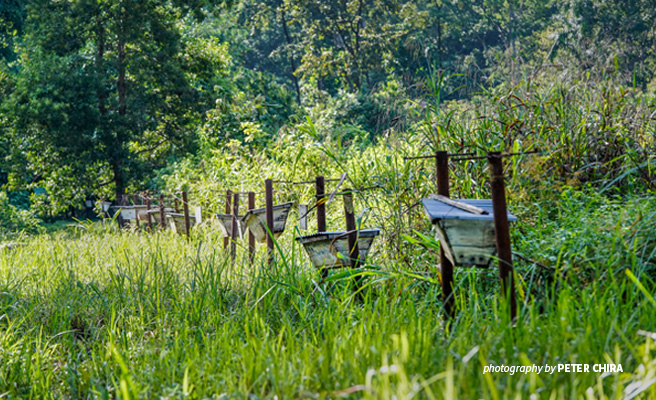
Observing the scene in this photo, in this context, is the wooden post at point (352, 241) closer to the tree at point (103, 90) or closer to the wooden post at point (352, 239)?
the wooden post at point (352, 239)

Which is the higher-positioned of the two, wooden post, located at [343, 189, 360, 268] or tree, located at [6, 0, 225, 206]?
tree, located at [6, 0, 225, 206]

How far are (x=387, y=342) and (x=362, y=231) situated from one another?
1039mm

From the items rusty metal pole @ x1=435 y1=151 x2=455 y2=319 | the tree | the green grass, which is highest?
the tree

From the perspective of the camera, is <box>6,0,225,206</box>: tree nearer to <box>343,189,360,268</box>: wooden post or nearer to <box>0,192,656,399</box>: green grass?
<box>0,192,656,399</box>: green grass

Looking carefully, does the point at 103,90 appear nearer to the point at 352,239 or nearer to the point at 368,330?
the point at 352,239

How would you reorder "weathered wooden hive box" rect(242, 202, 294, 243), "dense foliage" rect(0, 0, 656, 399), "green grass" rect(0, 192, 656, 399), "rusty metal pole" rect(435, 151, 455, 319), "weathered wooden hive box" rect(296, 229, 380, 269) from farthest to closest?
"weathered wooden hive box" rect(242, 202, 294, 243) → "weathered wooden hive box" rect(296, 229, 380, 269) → "rusty metal pole" rect(435, 151, 455, 319) → "dense foliage" rect(0, 0, 656, 399) → "green grass" rect(0, 192, 656, 399)

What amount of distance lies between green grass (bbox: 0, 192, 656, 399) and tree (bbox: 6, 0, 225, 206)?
25.5 ft

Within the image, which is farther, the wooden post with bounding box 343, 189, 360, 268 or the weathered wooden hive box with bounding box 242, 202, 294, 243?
the weathered wooden hive box with bounding box 242, 202, 294, 243

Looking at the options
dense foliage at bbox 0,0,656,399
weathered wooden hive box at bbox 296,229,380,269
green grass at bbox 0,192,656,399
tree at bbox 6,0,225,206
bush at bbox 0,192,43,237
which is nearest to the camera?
green grass at bbox 0,192,656,399

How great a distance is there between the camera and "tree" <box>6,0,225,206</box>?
452 inches

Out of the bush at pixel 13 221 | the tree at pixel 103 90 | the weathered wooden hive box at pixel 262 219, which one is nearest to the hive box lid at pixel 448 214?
the weathered wooden hive box at pixel 262 219

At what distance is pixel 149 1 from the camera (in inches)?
461

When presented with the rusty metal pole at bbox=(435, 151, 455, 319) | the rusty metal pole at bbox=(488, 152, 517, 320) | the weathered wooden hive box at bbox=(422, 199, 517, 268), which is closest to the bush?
the rusty metal pole at bbox=(435, 151, 455, 319)

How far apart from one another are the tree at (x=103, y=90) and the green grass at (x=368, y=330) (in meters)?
7.76
